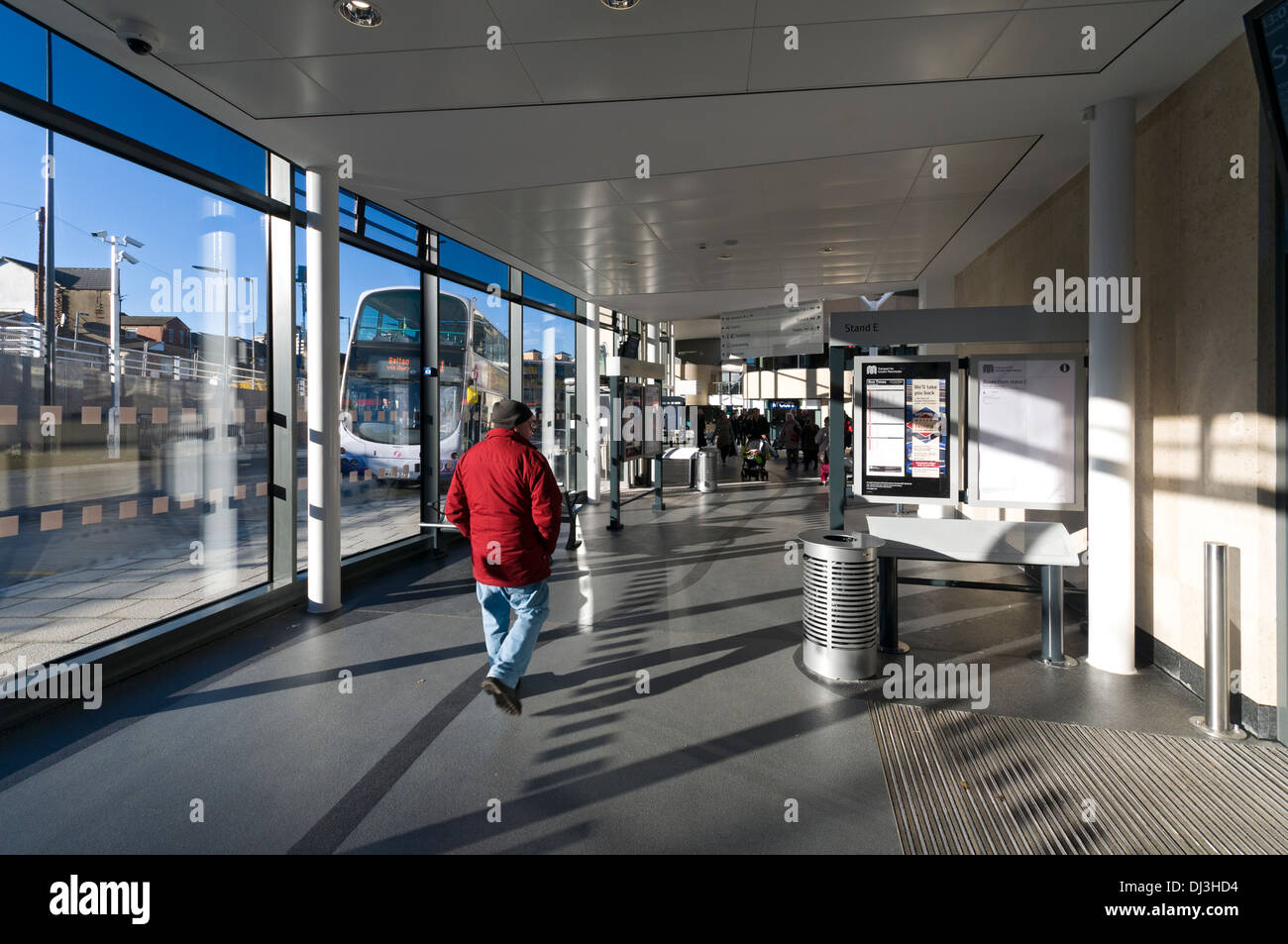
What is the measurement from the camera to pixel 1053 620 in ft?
14.6

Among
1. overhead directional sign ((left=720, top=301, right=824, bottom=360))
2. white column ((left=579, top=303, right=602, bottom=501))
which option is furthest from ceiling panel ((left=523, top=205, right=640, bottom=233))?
overhead directional sign ((left=720, top=301, right=824, bottom=360))

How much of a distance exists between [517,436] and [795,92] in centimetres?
271

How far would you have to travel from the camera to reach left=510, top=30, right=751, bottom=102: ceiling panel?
3697mm

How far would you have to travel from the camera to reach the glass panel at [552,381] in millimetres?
10695

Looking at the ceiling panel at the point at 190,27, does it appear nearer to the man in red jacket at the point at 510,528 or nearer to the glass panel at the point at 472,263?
the man in red jacket at the point at 510,528

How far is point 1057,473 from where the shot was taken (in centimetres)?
478

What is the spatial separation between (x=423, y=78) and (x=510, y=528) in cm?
272

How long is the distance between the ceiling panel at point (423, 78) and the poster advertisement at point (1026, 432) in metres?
3.67

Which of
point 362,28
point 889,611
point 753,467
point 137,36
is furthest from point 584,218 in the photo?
point 753,467

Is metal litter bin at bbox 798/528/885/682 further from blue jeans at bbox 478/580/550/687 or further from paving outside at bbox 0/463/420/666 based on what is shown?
paving outside at bbox 0/463/420/666

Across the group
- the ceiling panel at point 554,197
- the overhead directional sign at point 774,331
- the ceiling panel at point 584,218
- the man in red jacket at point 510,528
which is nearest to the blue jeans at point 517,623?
the man in red jacket at point 510,528

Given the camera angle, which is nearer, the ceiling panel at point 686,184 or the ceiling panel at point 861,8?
the ceiling panel at point 861,8
